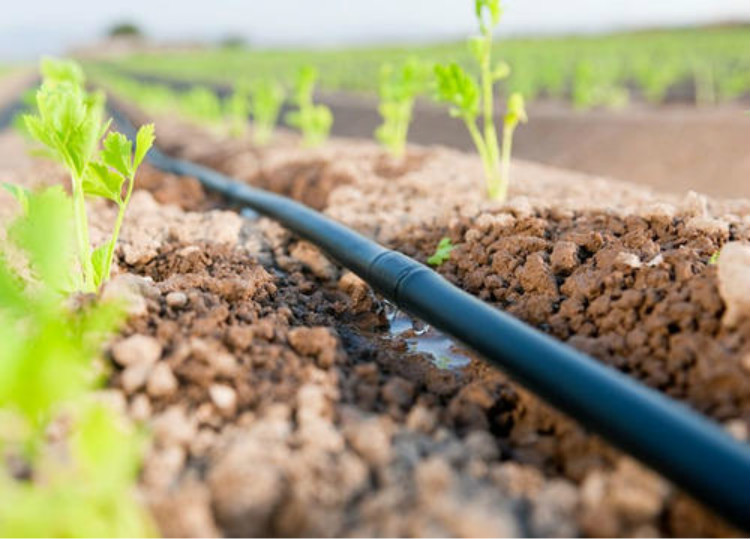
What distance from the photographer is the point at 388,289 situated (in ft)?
7.89

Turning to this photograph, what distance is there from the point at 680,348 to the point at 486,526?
0.81 metres

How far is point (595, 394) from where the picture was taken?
1.50 metres

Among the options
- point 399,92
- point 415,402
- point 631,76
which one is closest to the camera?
point 415,402

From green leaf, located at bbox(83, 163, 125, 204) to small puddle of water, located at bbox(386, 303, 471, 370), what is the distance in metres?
1.12

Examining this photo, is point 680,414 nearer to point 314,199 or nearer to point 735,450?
point 735,450

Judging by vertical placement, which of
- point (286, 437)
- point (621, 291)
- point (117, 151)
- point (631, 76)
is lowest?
point (286, 437)

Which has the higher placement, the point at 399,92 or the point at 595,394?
the point at 399,92

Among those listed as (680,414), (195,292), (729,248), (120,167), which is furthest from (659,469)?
(120,167)

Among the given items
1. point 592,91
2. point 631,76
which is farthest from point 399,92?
point 631,76

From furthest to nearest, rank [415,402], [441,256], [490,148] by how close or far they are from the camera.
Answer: [490,148]
[441,256]
[415,402]

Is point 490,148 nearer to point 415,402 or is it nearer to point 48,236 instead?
point 415,402

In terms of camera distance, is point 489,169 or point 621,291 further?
point 489,169

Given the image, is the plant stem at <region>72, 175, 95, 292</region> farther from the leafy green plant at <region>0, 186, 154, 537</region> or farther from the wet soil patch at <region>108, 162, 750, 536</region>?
the leafy green plant at <region>0, 186, 154, 537</region>

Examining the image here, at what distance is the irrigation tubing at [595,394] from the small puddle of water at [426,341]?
16cm
